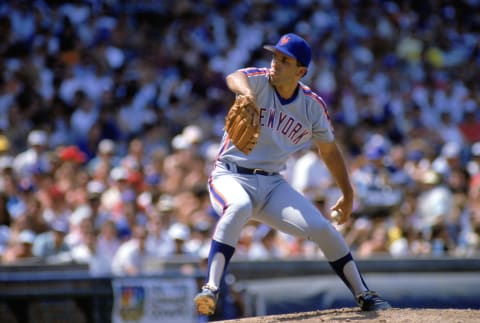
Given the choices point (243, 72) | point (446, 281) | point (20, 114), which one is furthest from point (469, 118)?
point (243, 72)

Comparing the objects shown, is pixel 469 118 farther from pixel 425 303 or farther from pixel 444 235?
pixel 425 303

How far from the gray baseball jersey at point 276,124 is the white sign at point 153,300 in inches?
124

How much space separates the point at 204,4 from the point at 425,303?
26.0 ft

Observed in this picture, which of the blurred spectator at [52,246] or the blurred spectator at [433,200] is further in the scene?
the blurred spectator at [433,200]

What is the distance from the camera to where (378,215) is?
1082 centimetres

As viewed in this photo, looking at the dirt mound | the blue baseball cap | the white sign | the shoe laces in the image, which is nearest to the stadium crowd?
the white sign

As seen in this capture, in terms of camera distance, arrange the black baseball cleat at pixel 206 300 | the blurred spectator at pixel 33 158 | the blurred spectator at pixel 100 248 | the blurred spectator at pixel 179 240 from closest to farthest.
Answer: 1. the black baseball cleat at pixel 206 300
2. the blurred spectator at pixel 100 248
3. the blurred spectator at pixel 179 240
4. the blurred spectator at pixel 33 158

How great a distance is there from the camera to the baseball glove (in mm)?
5047

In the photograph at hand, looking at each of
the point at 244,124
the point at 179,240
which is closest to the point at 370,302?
the point at 244,124

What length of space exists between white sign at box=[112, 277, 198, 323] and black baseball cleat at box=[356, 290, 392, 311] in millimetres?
3196

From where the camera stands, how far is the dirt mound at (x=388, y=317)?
5109 millimetres

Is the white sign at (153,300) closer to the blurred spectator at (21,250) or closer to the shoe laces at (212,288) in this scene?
the blurred spectator at (21,250)

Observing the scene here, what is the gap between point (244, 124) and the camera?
5098 millimetres

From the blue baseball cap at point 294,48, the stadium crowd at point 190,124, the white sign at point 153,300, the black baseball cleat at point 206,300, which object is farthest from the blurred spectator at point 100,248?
the blue baseball cap at point 294,48
